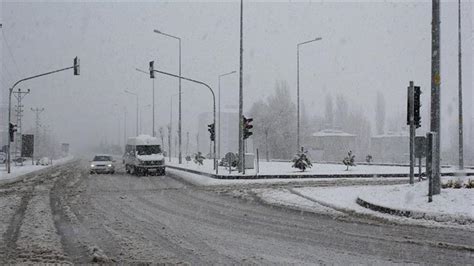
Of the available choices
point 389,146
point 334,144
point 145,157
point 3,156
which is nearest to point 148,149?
point 145,157

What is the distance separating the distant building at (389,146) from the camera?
100500 mm

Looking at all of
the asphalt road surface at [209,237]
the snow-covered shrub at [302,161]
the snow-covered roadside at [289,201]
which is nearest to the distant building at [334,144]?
the snow-covered shrub at [302,161]

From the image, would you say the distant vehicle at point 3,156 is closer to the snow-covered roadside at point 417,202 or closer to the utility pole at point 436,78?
the snow-covered roadside at point 417,202

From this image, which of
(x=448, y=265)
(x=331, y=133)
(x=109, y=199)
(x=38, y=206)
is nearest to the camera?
(x=448, y=265)

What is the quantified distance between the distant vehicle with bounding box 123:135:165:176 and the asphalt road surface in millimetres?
18723

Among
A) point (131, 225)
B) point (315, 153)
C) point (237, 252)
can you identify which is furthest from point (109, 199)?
point (315, 153)

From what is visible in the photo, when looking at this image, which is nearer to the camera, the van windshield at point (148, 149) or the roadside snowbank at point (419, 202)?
the roadside snowbank at point (419, 202)

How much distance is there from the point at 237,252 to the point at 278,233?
2090mm

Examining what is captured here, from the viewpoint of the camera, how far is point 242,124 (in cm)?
2825

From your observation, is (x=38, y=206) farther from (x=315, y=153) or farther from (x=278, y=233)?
(x=315, y=153)

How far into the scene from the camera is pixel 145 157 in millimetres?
33844

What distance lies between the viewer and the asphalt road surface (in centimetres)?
755

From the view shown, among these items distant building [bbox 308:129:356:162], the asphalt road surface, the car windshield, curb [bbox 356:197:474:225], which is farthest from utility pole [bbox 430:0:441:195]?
distant building [bbox 308:129:356:162]

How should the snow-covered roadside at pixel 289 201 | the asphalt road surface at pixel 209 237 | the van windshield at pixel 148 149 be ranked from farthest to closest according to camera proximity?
the van windshield at pixel 148 149 → the snow-covered roadside at pixel 289 201 → the asphalt road surface at pixel 209 237
